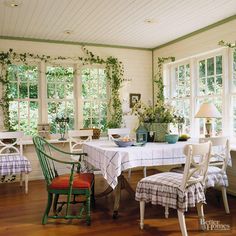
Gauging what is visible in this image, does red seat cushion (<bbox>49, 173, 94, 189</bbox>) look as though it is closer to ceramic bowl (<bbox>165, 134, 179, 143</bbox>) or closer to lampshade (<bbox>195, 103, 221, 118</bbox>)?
ceramic bowl (<bbox>165, 134, 179, 143</bbox>)


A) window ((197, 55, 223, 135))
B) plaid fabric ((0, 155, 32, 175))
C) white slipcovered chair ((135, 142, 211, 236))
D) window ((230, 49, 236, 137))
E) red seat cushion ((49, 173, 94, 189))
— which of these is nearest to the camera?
white slipcovered chair ((135, 142, 211, 236))

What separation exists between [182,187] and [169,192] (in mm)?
154

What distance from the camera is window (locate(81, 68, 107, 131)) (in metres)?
6.50

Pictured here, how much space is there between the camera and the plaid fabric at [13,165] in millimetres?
4754

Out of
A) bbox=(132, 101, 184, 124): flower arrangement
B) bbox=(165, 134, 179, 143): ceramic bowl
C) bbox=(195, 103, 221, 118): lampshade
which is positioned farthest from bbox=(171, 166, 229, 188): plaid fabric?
bbox=(195, 103, 221, 118): lampshade

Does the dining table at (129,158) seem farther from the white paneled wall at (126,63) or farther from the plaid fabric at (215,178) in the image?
the white paneled wall at (126,63)

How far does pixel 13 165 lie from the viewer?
4.82m

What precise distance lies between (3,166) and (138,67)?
141 inches

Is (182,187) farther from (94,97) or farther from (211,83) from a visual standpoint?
(94,97)

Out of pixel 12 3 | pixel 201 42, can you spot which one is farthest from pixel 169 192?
pixel 201 42

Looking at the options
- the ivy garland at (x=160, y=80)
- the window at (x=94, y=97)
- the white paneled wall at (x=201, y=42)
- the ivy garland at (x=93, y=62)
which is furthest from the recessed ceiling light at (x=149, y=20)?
the window at (x=94, y=97)

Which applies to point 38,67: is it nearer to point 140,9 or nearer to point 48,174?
point 140,9

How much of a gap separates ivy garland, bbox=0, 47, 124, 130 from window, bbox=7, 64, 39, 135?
13cm

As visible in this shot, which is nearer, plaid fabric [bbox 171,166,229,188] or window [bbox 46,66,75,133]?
plaid fabric [bbox 171,166,229,188]
